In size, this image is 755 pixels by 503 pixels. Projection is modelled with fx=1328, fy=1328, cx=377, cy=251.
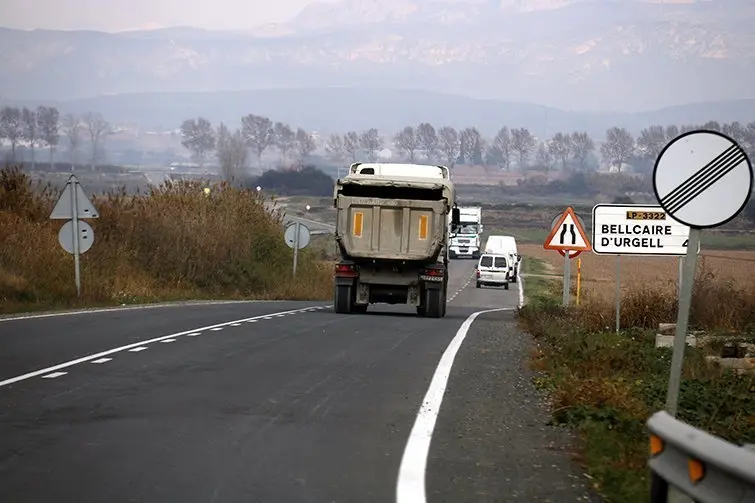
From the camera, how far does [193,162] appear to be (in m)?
175

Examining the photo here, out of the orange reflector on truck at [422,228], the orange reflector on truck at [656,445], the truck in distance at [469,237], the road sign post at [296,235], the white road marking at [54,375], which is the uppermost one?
the orange reflector on truck at [656,445]

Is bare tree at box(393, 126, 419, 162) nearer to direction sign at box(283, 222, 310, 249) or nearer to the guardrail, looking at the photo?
direction sign at box(283, 222, 310, 249)

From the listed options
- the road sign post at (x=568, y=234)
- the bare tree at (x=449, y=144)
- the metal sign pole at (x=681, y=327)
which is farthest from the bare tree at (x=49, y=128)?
the metal sign pole at (x=681, y=327)

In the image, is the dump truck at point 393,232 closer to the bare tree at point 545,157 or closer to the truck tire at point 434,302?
the truck tire at point 434,302

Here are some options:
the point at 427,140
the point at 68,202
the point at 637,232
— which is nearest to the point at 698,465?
the point at 637,232

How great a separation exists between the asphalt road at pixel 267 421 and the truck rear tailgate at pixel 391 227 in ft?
30.6

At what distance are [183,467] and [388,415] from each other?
3528mm

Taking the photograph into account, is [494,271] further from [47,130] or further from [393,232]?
[47,130]

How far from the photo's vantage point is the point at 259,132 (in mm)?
172250

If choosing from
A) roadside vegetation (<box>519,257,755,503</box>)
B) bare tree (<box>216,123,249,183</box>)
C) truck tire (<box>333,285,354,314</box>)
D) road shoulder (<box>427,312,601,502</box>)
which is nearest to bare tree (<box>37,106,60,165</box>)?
bare tree (<box>216,123,249,183</box>)

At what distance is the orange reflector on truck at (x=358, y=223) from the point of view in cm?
3142

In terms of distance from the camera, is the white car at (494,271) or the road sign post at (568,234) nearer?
the road sign post at (568,234)

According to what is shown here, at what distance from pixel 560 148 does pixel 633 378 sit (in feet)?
480

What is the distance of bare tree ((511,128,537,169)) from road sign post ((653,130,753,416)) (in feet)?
535
